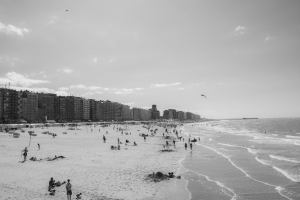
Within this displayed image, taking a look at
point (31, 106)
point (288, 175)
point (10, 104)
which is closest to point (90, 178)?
point (288, 175)

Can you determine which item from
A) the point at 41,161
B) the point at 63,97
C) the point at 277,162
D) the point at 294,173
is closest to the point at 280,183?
the point at 294,173

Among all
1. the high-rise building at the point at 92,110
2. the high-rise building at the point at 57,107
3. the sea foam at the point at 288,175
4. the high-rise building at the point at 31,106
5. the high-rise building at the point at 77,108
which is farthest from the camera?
the high-rise building at the point at 92,110

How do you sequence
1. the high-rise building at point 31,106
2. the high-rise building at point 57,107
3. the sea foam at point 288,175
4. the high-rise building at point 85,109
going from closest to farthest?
the sea foam at point 288,175 < the high-rise building at point 31,106 < the high-rise building at point 57,107 < the high-rise building at point 85,109

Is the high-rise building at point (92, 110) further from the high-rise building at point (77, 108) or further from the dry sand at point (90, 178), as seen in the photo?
the dry sand at point (90, 178)

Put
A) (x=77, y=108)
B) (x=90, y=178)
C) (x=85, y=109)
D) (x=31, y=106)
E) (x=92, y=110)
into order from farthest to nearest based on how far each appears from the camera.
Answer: (x=92, y=110)
(x=85, y=109)
(x=77, y=108)
(x=31, y=106)
(x=90, y=178)

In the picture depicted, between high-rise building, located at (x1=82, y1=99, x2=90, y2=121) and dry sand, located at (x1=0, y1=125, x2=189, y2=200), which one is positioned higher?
high-rise building, located at (x1=82, y1=99, x2=90, y2=121)

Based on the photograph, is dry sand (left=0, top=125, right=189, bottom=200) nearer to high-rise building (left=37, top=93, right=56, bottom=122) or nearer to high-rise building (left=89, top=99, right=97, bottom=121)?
high-rise building (left=37, top=93, right=56, bottom=122)

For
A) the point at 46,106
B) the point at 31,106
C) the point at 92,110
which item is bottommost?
the point at 92,110

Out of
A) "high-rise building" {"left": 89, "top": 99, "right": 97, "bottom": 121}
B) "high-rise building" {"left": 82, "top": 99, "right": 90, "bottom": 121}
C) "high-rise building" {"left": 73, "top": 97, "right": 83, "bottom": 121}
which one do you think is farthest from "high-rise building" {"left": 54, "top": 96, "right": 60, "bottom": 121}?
"high-rise building" {"left": 89, "top": 99, "right": 97, "bottom": 121}

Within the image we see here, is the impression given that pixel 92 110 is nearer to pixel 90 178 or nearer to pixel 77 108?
pixel 77 108

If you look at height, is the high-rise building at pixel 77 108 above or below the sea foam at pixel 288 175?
above

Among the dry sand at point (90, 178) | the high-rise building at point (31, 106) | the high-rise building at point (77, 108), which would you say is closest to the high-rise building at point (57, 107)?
the high-rise building at point (77, 108)
